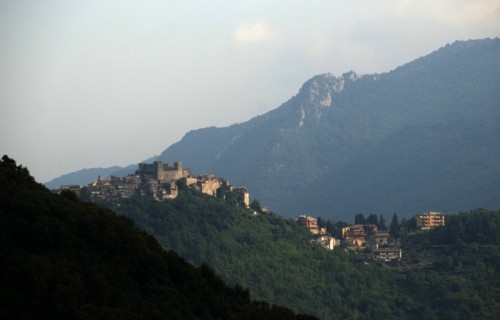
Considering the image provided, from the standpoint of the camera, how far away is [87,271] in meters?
45.1

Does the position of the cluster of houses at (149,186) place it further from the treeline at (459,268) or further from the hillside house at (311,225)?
the treeline at (459,268)

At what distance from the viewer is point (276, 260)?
11919 centimetres

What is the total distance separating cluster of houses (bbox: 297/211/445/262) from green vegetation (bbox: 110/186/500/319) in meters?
1.83

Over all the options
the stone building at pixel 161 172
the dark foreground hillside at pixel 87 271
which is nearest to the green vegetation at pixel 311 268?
the stone building at pixel 161 172

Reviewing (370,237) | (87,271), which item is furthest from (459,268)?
(87,271)

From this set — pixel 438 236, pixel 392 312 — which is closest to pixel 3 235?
pixel 392 312

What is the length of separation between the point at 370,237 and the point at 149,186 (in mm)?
26760

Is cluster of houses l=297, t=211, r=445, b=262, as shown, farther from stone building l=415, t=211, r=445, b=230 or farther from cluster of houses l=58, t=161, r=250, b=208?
cluster of houses l=58, t=161, r=250, b=208

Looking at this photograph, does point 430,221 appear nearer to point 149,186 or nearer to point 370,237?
point 370,237

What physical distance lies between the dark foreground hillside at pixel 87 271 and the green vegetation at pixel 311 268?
60899 mm

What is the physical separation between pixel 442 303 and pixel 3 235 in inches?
2939

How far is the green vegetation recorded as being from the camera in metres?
113

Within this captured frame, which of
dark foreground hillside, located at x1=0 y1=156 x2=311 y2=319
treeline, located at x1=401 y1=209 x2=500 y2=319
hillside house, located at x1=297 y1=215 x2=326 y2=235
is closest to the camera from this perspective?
dark foreground hillside, located at x1=0 y1=156 x2=311 y2=319

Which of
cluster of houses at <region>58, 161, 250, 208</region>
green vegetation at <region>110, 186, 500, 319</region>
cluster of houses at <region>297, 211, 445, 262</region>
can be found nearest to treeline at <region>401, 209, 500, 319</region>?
green vegetation at <region>110, 186, 500, 319</region>
